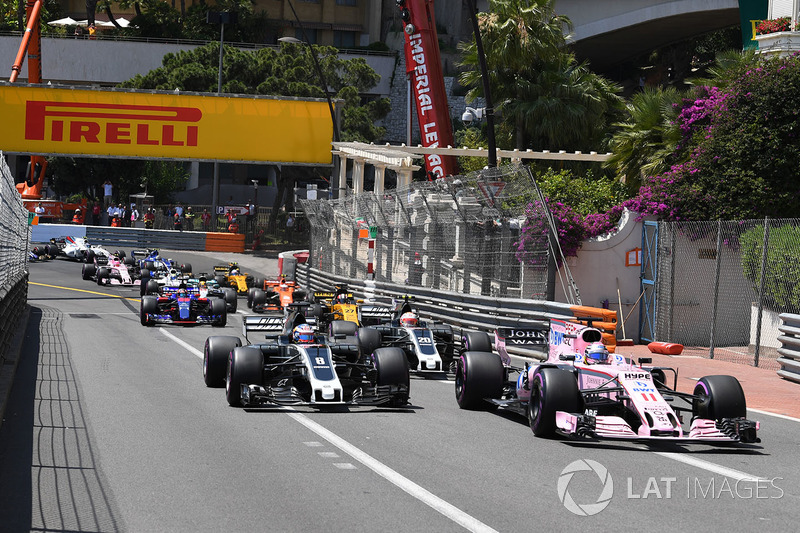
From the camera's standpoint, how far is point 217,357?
13.2m

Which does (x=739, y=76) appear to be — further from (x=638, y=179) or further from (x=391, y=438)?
(x=391, y=438)

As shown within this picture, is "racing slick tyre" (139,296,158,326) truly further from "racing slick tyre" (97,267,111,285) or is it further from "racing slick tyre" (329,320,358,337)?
"racing slick tyre" (97,267,111,285)

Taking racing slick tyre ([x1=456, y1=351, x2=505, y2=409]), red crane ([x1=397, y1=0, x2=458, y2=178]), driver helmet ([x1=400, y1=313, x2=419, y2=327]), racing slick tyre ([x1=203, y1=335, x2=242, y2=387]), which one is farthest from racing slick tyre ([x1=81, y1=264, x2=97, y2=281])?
racing slick tyre ([x1=456, y1=351, x2=505, y2=409])

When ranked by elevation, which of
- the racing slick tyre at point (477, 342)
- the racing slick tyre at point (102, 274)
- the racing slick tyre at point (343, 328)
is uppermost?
the racing slick tyre at point (477, 342)

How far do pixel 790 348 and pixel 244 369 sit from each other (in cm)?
910

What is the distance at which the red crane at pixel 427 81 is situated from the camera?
3566 centimetres

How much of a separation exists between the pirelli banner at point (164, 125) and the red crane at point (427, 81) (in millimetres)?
7740

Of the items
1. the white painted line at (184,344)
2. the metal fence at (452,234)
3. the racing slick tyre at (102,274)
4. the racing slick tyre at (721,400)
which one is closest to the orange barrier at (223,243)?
the racing slick tyre at (102,274)

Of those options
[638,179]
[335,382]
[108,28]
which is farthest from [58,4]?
[335,382]

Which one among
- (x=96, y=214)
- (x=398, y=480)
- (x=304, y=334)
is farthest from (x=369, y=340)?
(x=96, y=214)

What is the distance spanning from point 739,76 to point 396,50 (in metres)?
51.1

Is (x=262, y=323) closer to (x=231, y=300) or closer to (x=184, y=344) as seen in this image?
(x=184, y=344)

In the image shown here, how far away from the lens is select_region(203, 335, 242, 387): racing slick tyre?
43.0ft

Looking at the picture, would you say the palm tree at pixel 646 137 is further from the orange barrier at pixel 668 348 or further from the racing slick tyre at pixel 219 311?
the racing slick tyre at pixel 219 311
